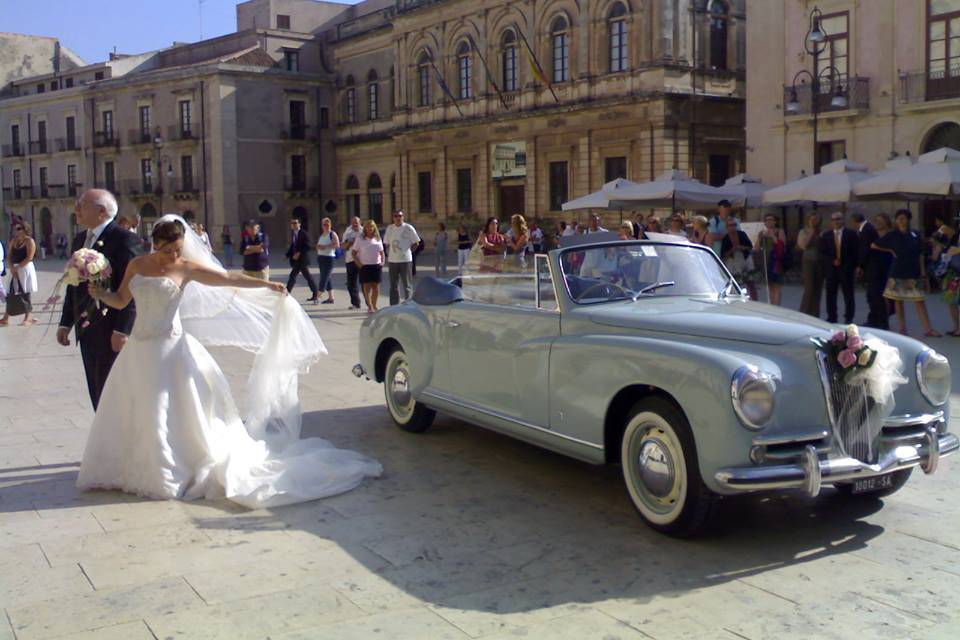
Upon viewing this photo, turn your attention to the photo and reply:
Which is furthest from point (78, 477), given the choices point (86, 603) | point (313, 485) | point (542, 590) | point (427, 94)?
point (427, 94)

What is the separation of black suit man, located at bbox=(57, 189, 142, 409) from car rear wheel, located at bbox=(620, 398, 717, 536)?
330 centimetres

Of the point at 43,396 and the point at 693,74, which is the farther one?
the point at 693,74

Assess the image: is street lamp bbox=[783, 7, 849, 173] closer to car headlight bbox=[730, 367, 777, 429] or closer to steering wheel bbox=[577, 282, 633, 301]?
steering wheel bbox=[577, 282, 633, 301]

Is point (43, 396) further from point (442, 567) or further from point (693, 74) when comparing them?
point (693, 74)

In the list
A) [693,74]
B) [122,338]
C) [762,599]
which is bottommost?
[762,599]

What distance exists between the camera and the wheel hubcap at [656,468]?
5.14m

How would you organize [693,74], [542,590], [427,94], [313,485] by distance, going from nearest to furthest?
[542,590] < [313,485] < [693,74] < [427,94]

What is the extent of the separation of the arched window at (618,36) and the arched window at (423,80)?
1153cm

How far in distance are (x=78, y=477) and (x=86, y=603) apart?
202 cm

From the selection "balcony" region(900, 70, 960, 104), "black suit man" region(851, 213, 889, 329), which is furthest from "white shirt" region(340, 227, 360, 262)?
"balcony" region(900, 70, 960, 104)

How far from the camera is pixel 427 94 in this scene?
46.6 metres

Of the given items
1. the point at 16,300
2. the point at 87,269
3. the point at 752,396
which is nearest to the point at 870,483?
the point at 752,396

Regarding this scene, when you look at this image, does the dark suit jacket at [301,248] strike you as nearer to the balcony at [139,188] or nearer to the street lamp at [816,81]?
the street lamp at [816,81]

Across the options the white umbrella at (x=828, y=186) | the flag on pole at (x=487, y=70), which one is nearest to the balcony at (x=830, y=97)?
the white umbrella at (x=828, y=186)
